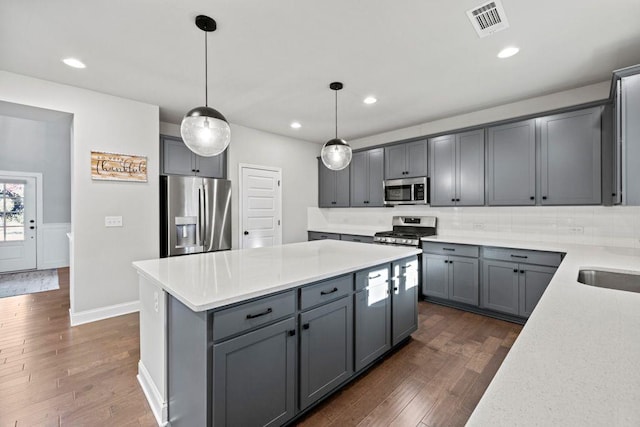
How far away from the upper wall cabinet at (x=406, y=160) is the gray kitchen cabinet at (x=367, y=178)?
0.15 metres

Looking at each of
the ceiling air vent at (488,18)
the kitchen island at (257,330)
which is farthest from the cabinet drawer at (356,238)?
the ceiling air vent at (488,18)

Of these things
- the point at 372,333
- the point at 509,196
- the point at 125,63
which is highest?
the point at 125,63

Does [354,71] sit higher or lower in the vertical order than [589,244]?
higher

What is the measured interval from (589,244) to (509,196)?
0.93 m

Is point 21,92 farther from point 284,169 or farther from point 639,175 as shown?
point 639,175

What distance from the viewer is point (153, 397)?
6.26 feet

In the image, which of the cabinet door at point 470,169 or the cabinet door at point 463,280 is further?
the cabinet door at point 470,169

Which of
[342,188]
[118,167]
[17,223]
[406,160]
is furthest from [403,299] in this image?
[17,223]

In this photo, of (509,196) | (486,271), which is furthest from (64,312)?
(509,196)

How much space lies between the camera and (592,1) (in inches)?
74.2

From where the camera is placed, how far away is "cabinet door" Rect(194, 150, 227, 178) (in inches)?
167

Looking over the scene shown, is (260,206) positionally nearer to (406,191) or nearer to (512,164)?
(406,191)

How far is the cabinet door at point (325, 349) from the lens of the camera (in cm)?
173

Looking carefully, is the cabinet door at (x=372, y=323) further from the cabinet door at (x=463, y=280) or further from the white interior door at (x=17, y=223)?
the white interior door at (x=17, y=223)
